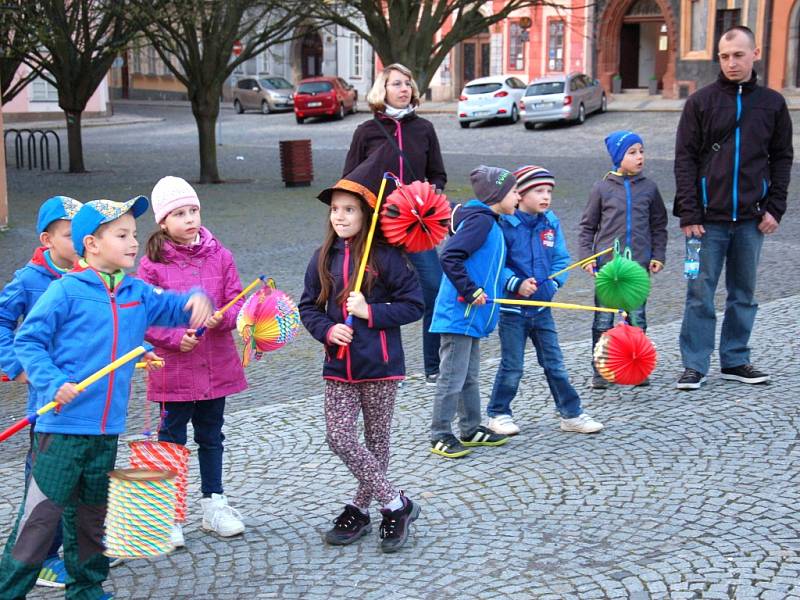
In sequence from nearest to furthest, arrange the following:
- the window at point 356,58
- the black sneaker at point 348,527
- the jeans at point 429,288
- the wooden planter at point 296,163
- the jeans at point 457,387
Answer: the black sneaker at point 348,527, the jeans at point 457,387, the jeans at point 429,288, the wooden planter at point 296,163, the window at point 356,58

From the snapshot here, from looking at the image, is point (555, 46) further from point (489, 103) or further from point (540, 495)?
point (540, 495)

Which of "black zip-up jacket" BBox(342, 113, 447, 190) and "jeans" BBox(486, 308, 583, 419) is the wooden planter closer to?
"black zip-up jacket" BBox(342, 113, 447, 190)

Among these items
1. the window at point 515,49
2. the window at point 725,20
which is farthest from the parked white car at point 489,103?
the window at point 515,49

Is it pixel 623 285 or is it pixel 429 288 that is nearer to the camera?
pixel 623 285

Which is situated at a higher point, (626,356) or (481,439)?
(626,356)

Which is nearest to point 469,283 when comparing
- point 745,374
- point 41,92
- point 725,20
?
point 745,374

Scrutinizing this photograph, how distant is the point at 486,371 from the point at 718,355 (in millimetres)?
1622

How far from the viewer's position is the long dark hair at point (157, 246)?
439cm

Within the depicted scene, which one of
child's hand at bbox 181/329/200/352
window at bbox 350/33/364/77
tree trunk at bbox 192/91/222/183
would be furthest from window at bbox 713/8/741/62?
child's hand at bbox 181/329/200/352

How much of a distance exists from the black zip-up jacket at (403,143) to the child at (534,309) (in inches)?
39.7

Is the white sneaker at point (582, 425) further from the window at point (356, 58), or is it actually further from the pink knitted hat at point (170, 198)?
the window at point (356, 58)

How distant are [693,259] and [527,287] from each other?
1.58m

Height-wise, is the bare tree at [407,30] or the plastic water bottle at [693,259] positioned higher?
the bare tree at [407,30]

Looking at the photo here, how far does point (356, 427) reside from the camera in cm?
445
